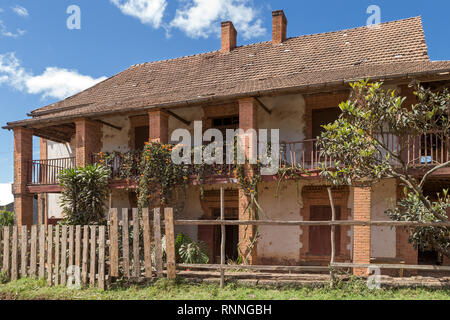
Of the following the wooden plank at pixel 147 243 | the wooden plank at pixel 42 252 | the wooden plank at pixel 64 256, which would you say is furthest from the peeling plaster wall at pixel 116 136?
the wooden plank at pixel 147 243

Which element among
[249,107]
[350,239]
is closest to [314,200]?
[350,239]

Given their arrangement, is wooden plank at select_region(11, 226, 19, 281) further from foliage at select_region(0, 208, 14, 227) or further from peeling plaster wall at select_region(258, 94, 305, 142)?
foliage at select_region(0, 208, 14, 227)

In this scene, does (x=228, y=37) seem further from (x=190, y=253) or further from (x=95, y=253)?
(x=95, y=253)

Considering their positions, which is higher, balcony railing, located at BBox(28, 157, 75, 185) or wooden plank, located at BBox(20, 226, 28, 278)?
balcony railing, located at BBox(28, 157, 75, 185)

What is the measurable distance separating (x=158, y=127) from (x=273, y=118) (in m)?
3.81

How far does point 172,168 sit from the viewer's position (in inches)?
440

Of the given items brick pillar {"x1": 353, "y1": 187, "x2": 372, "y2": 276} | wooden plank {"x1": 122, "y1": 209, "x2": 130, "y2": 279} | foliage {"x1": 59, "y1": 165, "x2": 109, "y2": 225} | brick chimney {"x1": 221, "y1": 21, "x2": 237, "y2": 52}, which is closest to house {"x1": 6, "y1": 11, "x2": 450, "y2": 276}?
brick pillar {"x1": 353, "y1": 187, "x2": 372, "y2": 276}

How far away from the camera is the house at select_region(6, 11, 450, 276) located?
10.3 metres

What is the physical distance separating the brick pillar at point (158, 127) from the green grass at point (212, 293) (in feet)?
17.9

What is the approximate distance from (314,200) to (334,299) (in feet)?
17.7

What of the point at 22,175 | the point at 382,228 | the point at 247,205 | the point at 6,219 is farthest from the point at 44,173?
the point at 382,228

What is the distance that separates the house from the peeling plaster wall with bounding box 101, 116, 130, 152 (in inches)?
1.6

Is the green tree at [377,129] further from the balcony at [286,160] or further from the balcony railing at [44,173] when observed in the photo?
the balcony railing at [44,173]

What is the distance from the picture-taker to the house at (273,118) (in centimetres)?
1029
